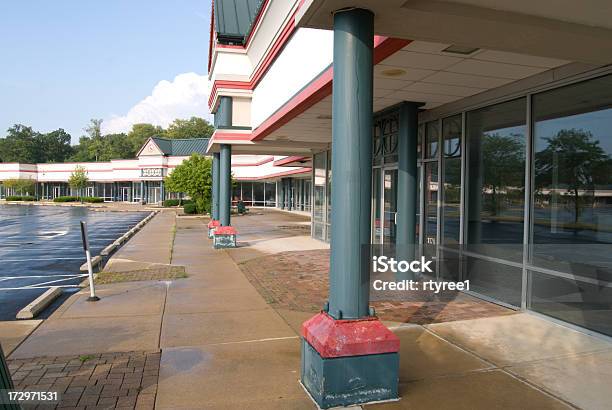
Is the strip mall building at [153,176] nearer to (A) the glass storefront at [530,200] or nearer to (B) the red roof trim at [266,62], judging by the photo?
(B) the red roof trim at [266,62]

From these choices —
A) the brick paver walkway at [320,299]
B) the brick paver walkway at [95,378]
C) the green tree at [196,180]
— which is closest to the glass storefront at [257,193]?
the green tree at [196,180]

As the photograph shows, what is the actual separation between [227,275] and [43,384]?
6.17 meters

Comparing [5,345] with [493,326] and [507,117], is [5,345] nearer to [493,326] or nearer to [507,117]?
[493,326]

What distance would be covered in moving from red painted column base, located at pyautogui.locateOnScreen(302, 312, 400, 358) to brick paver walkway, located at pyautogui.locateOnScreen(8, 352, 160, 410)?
5.06ft

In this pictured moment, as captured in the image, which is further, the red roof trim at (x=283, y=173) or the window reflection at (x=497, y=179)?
the red roof trim at (x=283, y=173)

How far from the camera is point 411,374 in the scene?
15.5 ft

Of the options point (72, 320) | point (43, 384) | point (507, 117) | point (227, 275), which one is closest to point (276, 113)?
point (227, 275)

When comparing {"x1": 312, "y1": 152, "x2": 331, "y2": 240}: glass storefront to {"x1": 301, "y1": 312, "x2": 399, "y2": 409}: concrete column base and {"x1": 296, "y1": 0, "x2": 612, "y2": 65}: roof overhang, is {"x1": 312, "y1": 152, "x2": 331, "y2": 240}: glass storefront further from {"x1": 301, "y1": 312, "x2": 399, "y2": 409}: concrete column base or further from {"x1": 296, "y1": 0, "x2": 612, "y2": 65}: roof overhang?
{"x1": 301, "y1": 312, "x2": 399, "y2": 409}: concrete column base

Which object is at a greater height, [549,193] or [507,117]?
[507,117]

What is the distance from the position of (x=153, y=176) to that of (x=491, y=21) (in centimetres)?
5631

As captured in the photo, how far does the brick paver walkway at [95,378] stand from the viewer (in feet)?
13.7

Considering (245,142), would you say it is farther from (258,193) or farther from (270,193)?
(258,193)

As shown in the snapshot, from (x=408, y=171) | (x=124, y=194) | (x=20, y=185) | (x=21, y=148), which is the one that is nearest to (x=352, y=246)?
(x=408, y=171)

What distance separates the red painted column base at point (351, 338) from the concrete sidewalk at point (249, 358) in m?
0.49
